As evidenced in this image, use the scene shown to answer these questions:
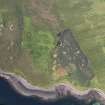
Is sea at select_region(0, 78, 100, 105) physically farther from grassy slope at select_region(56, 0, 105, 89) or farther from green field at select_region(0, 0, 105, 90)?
grassy slope at select_region(56, 0, 105, 89)

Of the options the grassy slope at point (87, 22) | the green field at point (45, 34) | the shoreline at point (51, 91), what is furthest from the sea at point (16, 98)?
the grassy slope at point (87, 22)

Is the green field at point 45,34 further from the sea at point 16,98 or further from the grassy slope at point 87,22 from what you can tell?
the sea at point 16,98

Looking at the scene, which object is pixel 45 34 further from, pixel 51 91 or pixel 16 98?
pixel 16 98

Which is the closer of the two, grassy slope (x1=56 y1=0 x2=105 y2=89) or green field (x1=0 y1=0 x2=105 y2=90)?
green field (x1=0 y1=0 x2=105 y2=90)

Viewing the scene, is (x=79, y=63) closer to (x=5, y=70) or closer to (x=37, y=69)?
(x=37, y=69)

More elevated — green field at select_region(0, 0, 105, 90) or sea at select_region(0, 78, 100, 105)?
green field at select_region(0, 0, 105, 90)

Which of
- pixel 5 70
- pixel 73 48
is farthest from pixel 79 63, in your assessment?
pixel 5 70

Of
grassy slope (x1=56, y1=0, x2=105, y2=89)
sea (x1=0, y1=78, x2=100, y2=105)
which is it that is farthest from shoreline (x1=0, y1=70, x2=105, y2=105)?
grassy slope (x1=56, y1=0, x2=105, y2=89)

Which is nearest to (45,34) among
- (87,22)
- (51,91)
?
(87,22)
